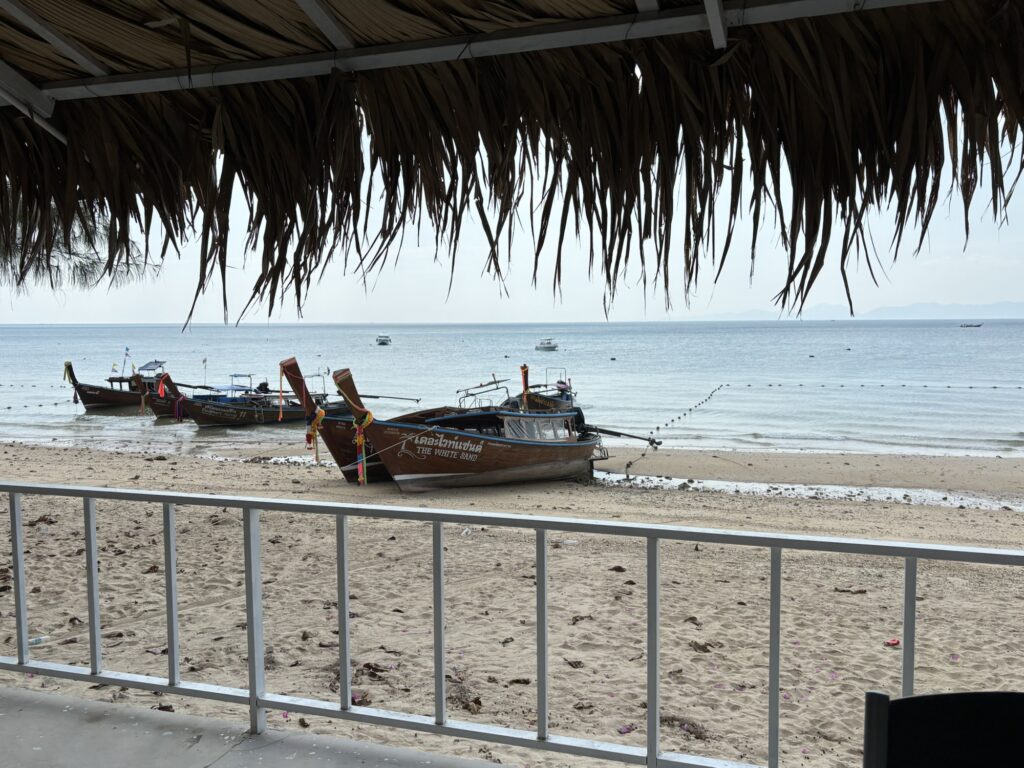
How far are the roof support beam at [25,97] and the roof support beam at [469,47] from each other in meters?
0.04

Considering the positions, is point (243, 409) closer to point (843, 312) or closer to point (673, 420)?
point (673, 420)

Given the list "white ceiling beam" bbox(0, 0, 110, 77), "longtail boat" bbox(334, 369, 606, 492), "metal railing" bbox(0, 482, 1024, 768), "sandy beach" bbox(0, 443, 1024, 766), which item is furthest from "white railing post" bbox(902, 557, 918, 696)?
"longtail boat" bbox(334, 369, 606, 492)

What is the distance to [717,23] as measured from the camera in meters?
1.84

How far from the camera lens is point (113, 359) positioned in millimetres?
70250

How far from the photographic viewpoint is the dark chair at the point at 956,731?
900 millimetres

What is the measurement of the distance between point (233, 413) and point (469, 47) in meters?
23.3

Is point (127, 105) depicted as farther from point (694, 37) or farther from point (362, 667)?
point (362, 667)

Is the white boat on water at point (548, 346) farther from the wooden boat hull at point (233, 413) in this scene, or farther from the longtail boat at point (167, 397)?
the wooden boat hull at point (233, 413)

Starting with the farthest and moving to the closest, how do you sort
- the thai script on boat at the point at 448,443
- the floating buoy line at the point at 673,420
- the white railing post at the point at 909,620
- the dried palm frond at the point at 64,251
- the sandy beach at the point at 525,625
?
the floating buoy line at the point at 673,420
the thai script on boat at the point at 448,443
the sandy beach at the point at 525,625
the dried palm frond at the point at 64,251
the white railing post at the point at 909,620

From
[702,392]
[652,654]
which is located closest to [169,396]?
[702,392]

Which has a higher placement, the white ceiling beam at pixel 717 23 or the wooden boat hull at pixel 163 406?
the white ceiling beam at pixel 717 23

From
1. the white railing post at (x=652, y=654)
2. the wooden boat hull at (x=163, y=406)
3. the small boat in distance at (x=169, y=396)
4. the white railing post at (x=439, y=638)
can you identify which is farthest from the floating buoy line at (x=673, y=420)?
the wooden boat hull at (x=163, y=406)

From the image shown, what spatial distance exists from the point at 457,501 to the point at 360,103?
1122 centimetres

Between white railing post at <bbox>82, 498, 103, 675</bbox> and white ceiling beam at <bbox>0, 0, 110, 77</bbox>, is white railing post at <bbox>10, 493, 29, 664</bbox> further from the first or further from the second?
white ceiling beam at <bbox>0, 0, 110, 77</bbox>
